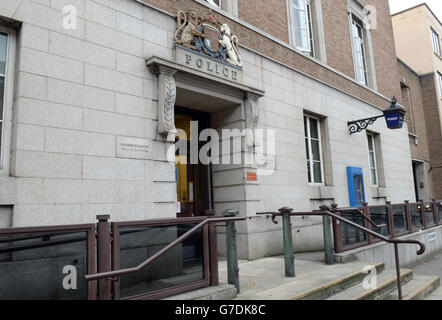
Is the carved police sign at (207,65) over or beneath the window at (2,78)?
over

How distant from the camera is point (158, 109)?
577cm

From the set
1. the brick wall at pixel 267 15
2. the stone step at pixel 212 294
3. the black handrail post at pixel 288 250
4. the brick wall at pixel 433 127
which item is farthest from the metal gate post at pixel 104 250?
the brick wall at pixel 433 127

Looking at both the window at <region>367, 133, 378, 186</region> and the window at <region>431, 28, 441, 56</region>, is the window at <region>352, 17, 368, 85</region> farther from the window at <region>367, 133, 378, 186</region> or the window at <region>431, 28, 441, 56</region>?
the window at <region>431, 28, 441, 56</region>

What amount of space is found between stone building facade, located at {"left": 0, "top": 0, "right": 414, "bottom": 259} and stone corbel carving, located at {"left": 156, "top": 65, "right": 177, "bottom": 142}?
2 cm

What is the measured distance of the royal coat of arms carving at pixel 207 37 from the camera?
636 cm

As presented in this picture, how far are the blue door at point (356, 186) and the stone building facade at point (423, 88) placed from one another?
8.36 m

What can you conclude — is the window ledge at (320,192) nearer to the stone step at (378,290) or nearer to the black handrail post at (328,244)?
the black handrail post at (328,244)

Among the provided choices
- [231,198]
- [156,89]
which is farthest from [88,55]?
[231,198]

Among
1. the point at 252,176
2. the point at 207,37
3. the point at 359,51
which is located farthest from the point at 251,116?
the point at 359,51

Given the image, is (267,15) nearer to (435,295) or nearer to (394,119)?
(394,119)

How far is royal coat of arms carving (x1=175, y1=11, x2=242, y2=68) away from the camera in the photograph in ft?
20.9

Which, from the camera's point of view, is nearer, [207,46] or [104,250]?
[104,250]

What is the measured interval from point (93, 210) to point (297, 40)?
758 centimetres

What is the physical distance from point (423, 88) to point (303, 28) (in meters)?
13.1
